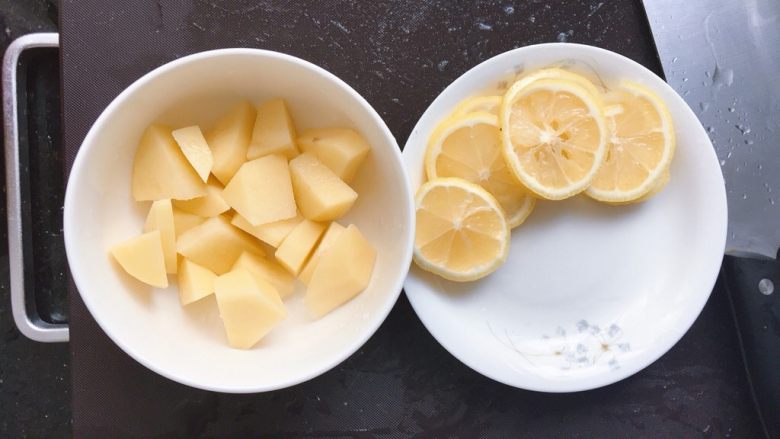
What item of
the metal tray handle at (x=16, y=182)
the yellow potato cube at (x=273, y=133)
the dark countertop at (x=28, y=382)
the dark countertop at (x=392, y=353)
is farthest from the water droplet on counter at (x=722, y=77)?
the dark countertop at (x=28, y=382)

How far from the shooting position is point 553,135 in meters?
0.95

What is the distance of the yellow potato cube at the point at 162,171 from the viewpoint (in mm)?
883

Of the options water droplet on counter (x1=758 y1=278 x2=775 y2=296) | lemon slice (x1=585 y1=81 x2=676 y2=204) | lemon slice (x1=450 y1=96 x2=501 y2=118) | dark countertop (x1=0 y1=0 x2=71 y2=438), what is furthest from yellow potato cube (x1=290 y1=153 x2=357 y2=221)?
dark countertop (x1=0 y1=0 x2=71 y2=438)

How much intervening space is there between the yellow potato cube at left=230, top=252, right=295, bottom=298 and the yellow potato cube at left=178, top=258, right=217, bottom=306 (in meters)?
0.04

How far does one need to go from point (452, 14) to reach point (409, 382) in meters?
0.60

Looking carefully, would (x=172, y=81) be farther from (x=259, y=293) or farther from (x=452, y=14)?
(x=452, y=14)

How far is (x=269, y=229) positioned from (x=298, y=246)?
0.04 meters

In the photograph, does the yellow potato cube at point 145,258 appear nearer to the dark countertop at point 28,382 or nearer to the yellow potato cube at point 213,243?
the yellow potato cube at point 213,243

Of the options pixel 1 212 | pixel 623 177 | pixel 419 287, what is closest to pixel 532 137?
pixel 623 177

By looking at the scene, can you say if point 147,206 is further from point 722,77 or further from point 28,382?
point 722,77

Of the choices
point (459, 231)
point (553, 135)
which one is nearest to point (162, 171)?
point (459, 231)

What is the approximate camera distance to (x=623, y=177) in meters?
1.00

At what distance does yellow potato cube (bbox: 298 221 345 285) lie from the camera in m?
0.90

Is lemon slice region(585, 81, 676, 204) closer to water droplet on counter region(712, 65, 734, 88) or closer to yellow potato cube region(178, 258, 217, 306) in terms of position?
water droplet on counter region(712, 65, 734, 88)
